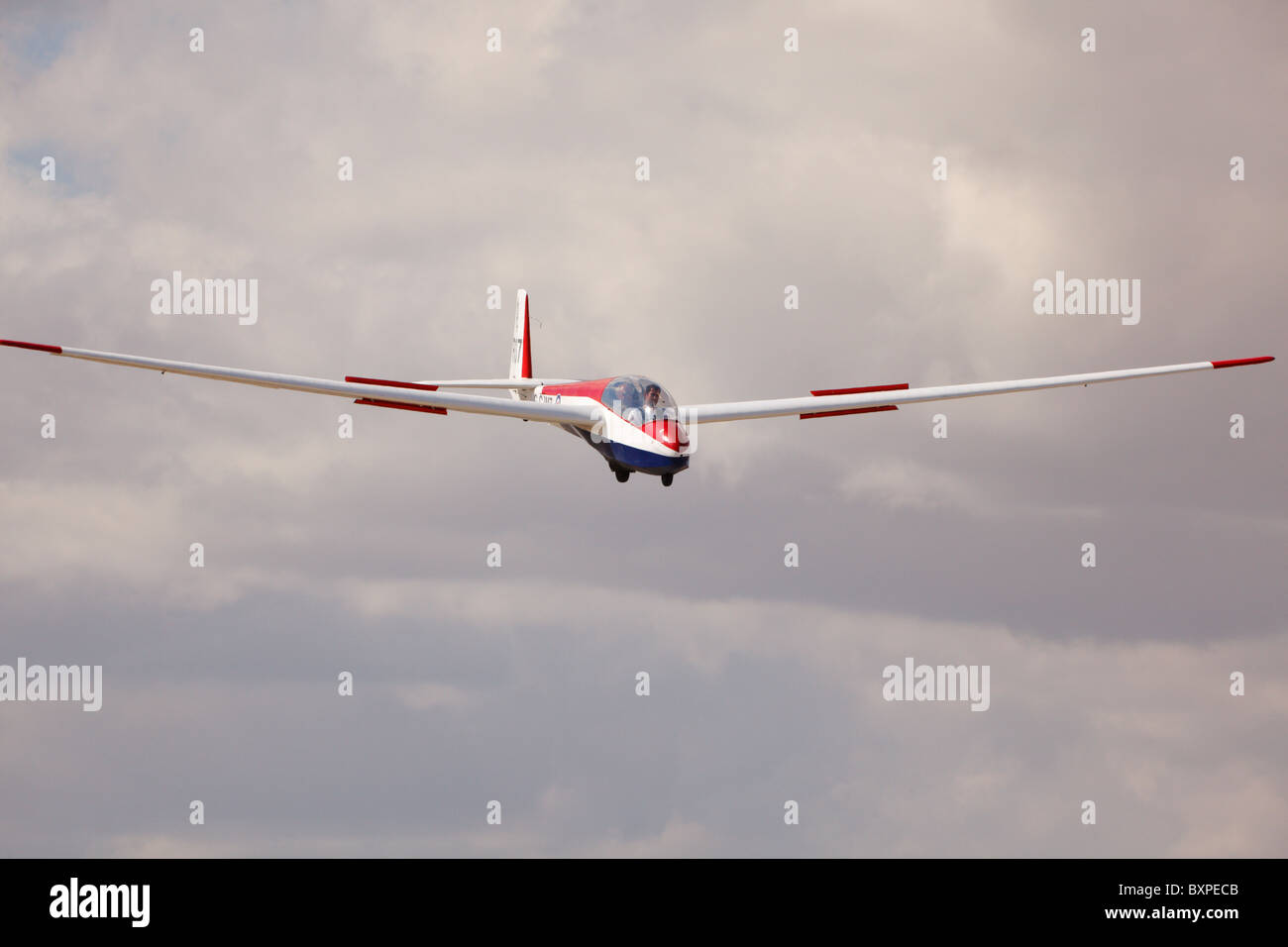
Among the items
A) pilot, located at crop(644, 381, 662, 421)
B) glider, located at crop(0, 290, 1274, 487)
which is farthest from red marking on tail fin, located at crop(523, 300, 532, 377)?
pilot, located at crop(644, 381, 662, 421)

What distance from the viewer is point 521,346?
79062 mm

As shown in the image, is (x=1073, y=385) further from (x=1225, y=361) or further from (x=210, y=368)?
(x=210, y=368)

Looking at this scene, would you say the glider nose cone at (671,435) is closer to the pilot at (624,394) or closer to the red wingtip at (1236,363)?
the pilot at (624,394)

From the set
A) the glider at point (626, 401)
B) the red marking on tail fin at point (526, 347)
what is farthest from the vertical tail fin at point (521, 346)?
the glider at point (626, 401)

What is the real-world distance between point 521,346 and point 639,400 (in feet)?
86.4

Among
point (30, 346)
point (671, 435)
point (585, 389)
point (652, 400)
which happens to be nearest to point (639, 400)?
→ point (652, 400)

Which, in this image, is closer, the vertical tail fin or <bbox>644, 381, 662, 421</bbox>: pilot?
<bbox>644, 381, 662, 421</bbox>: pilot

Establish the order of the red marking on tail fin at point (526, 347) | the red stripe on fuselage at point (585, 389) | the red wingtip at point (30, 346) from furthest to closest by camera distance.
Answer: the red marking on tail fin at point (526, 347) → the red stripe on fuselage at point (585, 389) → the red wingtip at point (30, 346)

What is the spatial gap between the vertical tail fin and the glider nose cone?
995 inches

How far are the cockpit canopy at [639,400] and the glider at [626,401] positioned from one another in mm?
34

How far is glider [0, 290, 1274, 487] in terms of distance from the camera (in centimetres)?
4959

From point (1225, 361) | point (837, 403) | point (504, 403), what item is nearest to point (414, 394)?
point (504, 403)

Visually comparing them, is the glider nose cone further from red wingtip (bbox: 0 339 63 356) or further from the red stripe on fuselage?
red wingtip (bbox: 0 339 63 356)

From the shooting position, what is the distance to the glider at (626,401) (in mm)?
49594
